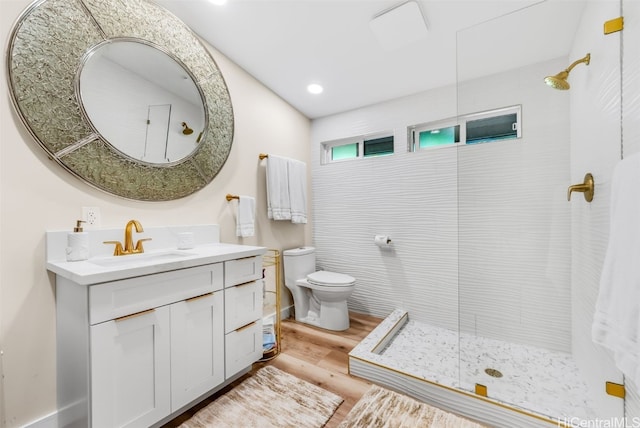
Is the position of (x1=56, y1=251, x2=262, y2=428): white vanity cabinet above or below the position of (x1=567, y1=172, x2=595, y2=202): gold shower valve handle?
below

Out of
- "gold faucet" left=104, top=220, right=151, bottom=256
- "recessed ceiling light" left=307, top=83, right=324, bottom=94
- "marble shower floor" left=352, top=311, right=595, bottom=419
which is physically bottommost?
"marble shower floor" left=352, top=311, right=595, bottom=419

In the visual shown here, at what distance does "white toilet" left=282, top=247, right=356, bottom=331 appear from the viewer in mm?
2264

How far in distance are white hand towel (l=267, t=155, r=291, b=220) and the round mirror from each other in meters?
0.69

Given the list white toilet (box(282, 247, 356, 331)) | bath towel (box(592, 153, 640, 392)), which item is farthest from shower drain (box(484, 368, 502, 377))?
white toilet (box(282, 247, 356, 331))

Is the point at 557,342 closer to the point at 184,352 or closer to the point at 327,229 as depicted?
the point at 327,229

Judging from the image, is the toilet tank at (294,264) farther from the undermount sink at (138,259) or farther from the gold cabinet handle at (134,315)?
the gold cabinet handle at (134,315)

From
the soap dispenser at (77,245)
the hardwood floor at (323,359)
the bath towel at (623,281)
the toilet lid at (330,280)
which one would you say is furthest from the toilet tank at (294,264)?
the bath towel at (623,281)

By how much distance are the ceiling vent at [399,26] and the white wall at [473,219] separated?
53 cm

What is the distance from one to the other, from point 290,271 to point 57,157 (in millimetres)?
1839

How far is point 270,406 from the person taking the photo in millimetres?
1366

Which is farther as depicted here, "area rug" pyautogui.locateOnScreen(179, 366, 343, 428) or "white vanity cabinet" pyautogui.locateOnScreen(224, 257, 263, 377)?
"white vanity cabinet" pyautogui.locateOnScreen(224, 257, 263, 377)

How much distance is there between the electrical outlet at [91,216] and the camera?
1.29m

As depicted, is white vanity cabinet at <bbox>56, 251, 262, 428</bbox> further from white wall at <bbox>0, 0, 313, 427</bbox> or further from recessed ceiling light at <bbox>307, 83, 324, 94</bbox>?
recessed ceiling light at <bbox>307, 83, 324, 94</bbox>

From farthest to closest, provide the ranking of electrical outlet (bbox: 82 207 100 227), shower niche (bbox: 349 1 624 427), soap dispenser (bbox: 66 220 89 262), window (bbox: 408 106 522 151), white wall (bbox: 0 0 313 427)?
window (bbox: 408 106 522 151) < shower niche (bbox: 349 1 624 427) < electrical outlet (bbox: 82 207 100 227) < soap dispenser (bbox: 66 220 89 262) < white wall (bbox: 0 0 313 427)
